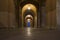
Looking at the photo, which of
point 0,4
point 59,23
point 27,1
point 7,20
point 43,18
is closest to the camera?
point 59,23

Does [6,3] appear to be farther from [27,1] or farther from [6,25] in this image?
[27,1]

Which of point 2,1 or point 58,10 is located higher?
point 2,1

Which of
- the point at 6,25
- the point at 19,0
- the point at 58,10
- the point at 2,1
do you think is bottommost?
the point at 6,25

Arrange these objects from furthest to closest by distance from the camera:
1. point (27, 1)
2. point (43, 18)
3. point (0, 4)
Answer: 1. point (27, 1)
2. point (43, 18)
3. point (0, 4)

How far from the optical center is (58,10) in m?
13.5

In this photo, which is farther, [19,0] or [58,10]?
[19,0]

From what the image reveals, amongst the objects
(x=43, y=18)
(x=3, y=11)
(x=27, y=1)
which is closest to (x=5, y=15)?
(x=3, y=11)

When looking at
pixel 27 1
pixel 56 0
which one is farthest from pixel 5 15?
pixel 27 1

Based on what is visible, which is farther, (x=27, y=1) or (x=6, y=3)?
(x=27, y=1)

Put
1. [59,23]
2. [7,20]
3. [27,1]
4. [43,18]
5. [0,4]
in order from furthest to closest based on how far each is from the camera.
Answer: [27,1] < [43,18] < [7,20] < [0,4] < [59,23]

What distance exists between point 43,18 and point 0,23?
520 inches

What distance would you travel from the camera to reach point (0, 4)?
14.9 metres

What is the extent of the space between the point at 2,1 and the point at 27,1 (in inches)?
680

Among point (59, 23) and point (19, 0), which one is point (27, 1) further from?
point (59, 23)
